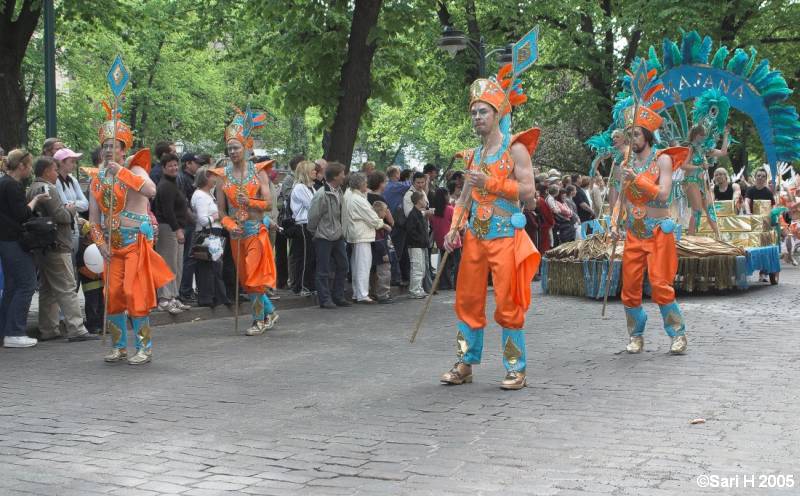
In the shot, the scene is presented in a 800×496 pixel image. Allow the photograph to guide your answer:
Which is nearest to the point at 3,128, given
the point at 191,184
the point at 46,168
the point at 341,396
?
the point at 191,184

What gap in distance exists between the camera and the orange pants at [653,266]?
30.4 ft

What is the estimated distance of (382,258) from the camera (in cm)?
1513

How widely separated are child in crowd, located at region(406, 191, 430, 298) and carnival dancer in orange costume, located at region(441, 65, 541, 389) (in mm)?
7630

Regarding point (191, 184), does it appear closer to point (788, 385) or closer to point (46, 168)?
point (46, 168)

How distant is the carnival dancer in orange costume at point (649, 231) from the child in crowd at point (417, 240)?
6386 millimetres

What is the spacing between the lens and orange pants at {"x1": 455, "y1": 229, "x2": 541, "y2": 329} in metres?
7.73

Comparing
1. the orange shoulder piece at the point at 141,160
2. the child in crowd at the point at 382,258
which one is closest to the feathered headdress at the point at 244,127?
the orange shoulder piece at the point at 141,160

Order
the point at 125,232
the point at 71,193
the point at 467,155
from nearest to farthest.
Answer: the point at 467,155 < the point at 125,232 < the point at 71,193

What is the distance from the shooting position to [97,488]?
17.3ft

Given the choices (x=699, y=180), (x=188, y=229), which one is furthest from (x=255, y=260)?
(x=699, y=180)

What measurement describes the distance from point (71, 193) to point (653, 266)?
6.39 meters

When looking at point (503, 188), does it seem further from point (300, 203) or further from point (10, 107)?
point (10, 107)

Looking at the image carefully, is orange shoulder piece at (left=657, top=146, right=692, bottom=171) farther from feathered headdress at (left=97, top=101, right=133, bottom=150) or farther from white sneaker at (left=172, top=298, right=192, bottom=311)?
white sneaker at (left=172, top=298, right=192, bottom=311)

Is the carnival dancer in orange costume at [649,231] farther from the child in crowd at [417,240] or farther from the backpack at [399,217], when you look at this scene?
the backpack at [399,217]
